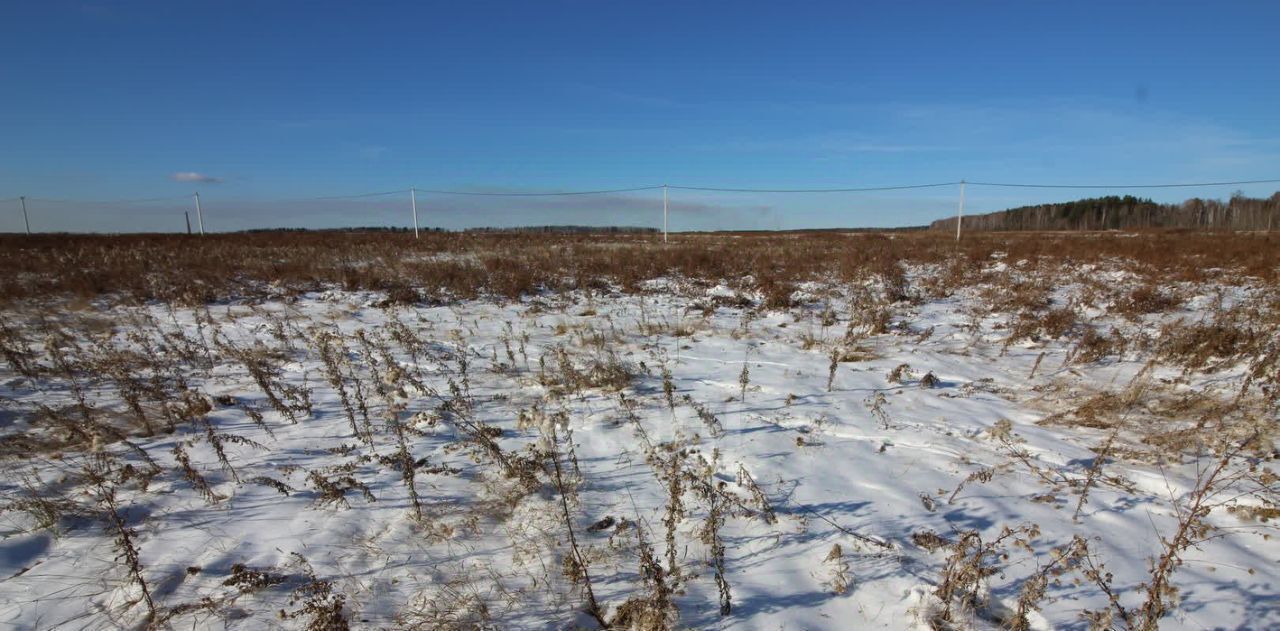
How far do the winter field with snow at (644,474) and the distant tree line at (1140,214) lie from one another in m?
64.5

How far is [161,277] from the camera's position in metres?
11.0

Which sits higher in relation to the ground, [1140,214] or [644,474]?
[1140,214]

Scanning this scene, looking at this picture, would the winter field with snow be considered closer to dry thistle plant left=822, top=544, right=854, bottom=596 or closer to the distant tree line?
dry thistle plant left=822, top=544, right=854, bottom=596

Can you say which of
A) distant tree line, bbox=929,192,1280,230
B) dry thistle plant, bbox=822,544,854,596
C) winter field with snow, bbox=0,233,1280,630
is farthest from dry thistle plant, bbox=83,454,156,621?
distant tree line, bbox=929,192,1280,230

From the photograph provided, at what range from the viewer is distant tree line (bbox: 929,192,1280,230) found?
55.5 metres

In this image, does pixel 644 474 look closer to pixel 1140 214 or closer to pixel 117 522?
pixel 117 522

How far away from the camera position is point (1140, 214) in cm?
6544

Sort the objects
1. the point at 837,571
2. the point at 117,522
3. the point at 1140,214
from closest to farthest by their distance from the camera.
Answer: the point at 117,522 → the point at 837,571 → the point at 1140,214

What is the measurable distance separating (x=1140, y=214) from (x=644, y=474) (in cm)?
8953

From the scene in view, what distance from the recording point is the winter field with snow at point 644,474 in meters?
2.44

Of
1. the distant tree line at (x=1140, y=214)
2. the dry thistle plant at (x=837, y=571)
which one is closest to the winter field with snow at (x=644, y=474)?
the dry thistle plant at (x=837, y=571)

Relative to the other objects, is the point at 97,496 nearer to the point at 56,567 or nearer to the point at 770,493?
the point at 56,567

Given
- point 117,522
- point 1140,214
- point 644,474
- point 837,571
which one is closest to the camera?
point 117,522

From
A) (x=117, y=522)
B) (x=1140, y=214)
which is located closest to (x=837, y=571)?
(x=117, y=522)
